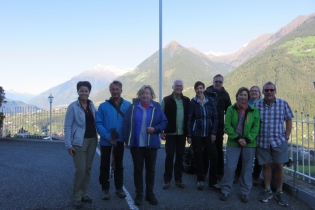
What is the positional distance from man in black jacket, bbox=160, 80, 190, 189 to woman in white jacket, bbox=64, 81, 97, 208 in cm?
134

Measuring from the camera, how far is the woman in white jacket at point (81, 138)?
167 inches

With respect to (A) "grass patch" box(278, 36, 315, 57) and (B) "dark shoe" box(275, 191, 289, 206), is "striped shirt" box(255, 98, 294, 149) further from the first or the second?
(A) "grass patch" box(278, 36, 315, 57)

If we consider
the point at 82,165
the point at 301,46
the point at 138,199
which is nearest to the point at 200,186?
the point at 138,199

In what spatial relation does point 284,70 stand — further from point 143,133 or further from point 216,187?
point 143,133

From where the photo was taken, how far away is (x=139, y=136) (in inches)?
173

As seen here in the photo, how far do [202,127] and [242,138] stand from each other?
0.71 m

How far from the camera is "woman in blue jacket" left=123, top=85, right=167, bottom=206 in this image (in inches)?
172

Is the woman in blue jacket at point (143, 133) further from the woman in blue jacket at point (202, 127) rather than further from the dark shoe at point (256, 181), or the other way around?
the dark shoe at point (256, 181)

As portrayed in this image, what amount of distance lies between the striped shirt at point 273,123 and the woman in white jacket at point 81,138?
103 inches

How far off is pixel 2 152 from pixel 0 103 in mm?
4447

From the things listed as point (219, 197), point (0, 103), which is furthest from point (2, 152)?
point (219, 197)

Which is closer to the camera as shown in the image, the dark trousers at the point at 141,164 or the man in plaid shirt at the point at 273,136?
the dark trousers at the point at 141,164

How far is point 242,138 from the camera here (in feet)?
15.1

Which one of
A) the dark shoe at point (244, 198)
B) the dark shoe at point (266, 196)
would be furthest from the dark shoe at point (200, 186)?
the dark shoe at point (266, 196)
